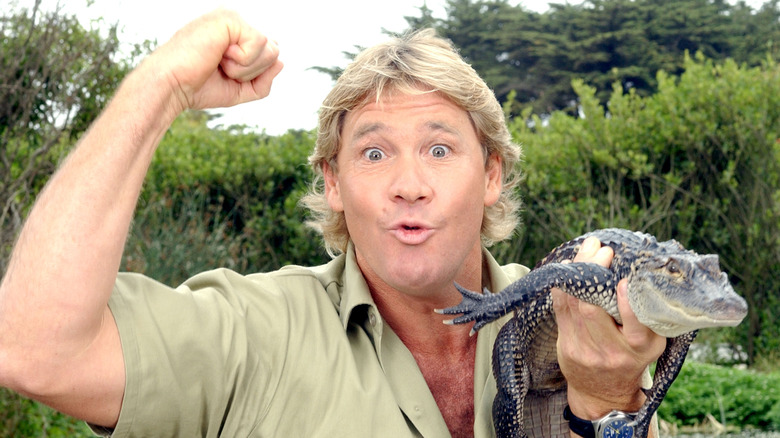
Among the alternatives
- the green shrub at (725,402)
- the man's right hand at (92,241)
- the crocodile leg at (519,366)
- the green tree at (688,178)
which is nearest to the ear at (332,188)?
the crocodile leg at (519,366)

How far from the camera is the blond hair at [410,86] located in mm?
2678

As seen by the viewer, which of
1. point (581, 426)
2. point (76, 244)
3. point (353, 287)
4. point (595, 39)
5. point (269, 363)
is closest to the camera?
point (76, 244)

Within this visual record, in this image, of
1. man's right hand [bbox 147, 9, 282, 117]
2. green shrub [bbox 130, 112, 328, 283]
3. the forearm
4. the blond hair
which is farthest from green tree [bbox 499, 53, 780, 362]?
the forearm

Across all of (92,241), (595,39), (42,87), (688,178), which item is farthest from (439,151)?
(595,39)

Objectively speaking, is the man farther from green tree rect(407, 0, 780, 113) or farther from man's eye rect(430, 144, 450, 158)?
green tree rect(407, 0, 780, 113)

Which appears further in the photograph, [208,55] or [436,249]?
[436,249]

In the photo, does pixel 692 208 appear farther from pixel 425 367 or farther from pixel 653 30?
pixel 653 30

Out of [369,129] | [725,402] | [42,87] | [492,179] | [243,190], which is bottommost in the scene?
[725,402]

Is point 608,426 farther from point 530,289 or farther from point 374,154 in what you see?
point 374,154

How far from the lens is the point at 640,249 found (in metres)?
2.40

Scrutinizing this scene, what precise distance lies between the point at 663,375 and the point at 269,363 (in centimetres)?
112

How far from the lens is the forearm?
186 cm

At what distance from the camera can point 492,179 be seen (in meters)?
3.04

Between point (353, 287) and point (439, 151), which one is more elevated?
point (439, 151)
